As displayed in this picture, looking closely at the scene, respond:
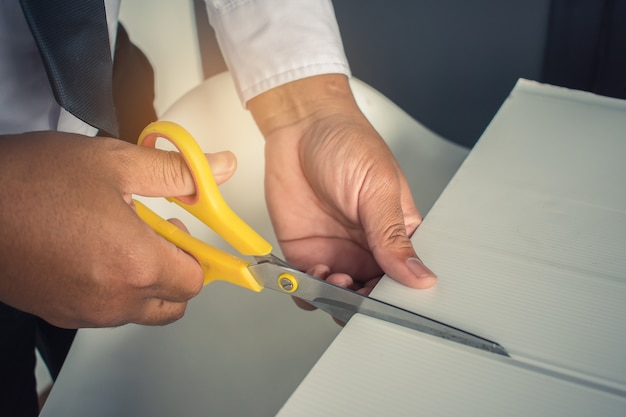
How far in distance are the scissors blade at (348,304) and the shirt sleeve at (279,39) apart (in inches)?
9.8

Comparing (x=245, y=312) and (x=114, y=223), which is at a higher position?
(x=114, y=223)

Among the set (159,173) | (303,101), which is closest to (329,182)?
(303,101)

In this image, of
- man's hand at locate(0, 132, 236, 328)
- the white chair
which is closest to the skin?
man's hand at locate(0, 132, 236, 328)

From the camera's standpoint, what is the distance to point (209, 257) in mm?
494

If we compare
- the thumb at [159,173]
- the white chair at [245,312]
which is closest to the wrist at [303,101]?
the white chair at [245,312]

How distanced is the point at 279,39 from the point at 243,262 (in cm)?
27

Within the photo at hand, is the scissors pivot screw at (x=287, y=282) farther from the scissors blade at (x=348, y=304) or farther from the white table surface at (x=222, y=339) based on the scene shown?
the white table surface at (x=222, y=339)

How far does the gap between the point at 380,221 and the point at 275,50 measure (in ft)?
0.75

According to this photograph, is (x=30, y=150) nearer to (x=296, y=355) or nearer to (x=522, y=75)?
(x=296, y=355)

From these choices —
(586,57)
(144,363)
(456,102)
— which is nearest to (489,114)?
(456,102)

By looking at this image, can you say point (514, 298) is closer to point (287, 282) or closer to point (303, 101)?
point (287, 282)

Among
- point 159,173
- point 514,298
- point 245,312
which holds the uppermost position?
point 159,173

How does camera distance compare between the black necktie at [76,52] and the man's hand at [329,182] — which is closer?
the black necktie at [76,52]

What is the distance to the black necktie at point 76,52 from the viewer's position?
17.1 inches
